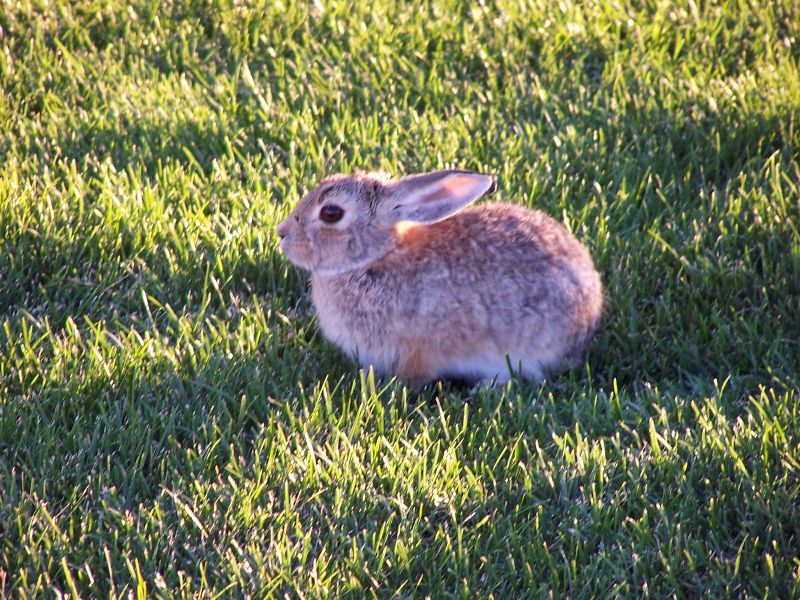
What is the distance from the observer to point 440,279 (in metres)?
4.34

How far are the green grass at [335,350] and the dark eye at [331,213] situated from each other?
495mm

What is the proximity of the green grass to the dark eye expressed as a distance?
495 mm

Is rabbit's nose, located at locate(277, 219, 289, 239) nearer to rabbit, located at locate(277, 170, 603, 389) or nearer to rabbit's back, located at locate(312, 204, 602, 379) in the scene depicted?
rabbit, located at locate(277, 170, 603, 389)

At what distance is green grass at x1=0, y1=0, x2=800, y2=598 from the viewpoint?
3.45 m

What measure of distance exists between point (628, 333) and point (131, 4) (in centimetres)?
391

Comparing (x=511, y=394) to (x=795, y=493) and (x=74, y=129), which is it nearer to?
(x=795, y=493)

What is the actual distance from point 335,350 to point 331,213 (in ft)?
1.93

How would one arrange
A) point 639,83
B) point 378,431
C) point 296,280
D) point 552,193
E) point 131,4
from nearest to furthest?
point 378,431 < point 296,280 < point 552,193 < point 639,83 < point 131,4

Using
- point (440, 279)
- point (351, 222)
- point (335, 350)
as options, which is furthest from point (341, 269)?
point (440, 279)

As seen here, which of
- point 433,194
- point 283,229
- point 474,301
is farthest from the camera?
point 283,229

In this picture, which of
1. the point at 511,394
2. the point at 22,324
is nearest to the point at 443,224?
the point at 511,394

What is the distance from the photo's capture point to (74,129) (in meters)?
5.66

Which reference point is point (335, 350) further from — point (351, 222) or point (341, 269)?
point (351, 222)

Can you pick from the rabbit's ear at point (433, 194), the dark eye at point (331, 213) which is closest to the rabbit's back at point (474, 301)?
the rabbit's ear at point (433, 194)
